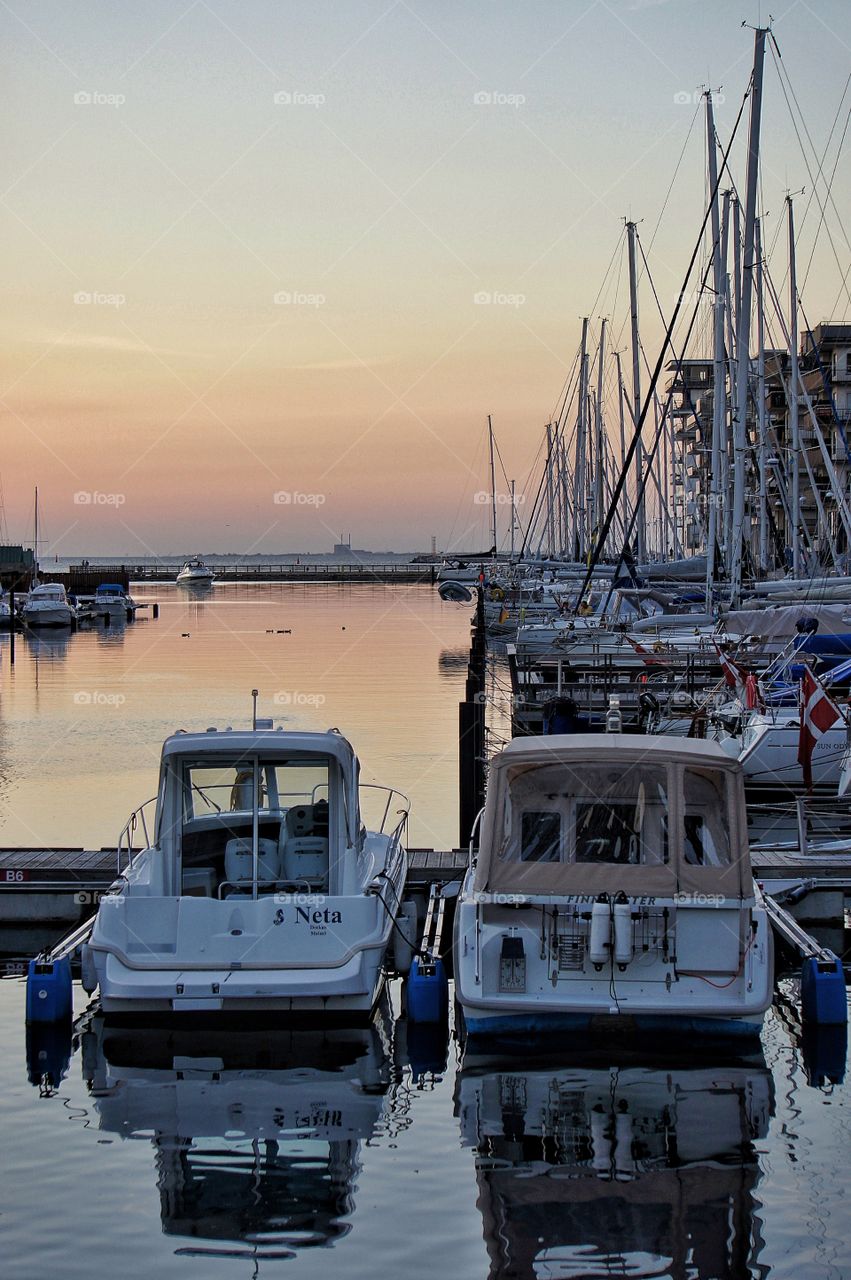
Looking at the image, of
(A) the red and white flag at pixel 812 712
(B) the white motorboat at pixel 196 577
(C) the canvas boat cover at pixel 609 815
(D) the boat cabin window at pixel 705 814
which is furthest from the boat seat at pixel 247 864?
(B) the white motorboat at pixel 196 577

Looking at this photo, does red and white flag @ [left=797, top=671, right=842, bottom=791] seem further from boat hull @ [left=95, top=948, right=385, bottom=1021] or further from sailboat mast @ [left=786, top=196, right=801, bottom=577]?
sailboat mast @ [left=786, top=196, right=801, bottom=577]

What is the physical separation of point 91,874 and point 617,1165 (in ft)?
27.3

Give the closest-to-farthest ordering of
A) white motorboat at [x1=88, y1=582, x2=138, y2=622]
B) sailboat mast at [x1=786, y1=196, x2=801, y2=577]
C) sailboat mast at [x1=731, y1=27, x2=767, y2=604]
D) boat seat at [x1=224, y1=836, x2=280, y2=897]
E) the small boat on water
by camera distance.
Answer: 1. boat seat at [x1=224, y1=836, x2=280, y2=897]
2. the small boat on water
3. sailboat mast at [x1=731, y1=27, x2=767, y2=604]
4. sailboat mast at [x1=786, y1=196, x2=801, y2=577]
5. white motorboat at [x1=88, y1=582, x2=138, y2=622]

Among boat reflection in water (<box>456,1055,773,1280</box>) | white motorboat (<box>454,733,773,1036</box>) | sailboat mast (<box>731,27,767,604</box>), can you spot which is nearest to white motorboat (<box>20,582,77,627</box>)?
sailboat mast (<box>731,27,767,604</box>)

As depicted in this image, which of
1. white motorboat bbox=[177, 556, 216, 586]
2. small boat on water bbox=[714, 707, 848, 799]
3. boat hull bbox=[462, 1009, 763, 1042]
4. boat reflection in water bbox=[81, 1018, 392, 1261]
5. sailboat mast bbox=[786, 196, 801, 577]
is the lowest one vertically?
boat reflection in water bbox=[81, 1018, 392, 1261]

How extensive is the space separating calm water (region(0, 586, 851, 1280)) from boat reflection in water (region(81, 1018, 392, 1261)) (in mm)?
23

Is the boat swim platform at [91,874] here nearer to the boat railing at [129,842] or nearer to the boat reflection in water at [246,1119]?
the boat railing at [129,842]

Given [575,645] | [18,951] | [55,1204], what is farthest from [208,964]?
[575,645]

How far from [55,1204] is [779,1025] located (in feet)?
23.2

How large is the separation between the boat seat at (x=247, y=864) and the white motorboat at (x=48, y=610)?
223 ft

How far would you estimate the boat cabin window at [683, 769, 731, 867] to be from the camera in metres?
12.7

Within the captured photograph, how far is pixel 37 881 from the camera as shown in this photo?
16.7m

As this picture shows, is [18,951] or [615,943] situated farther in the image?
[18,951]

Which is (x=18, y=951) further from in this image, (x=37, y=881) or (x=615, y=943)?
(x=615, y=943)
